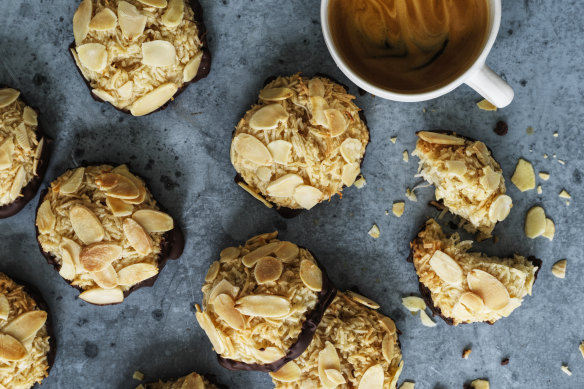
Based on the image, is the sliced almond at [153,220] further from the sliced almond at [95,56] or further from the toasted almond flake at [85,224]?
the sliced almond at [95,56]

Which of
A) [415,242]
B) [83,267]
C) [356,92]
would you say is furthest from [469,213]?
[83,267]

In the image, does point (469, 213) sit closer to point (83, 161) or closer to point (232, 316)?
point (232, 316)

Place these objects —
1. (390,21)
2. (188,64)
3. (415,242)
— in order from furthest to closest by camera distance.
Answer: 1. (415,242)
2. (188,64)
3. (390,21)

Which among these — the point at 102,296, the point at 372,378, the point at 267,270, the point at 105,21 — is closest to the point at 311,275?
the point at 267,270

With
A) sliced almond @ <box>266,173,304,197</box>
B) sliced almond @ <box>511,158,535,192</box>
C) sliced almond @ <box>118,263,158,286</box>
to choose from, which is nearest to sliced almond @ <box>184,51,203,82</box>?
sliced almond @ <box>266,173,304,197</box>

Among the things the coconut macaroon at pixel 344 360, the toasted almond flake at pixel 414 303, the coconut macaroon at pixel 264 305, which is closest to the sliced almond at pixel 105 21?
the coconut macaroon at pixel 264 305

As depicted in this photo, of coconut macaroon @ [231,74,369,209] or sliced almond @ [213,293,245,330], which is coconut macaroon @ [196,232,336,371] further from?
coconut macaroon @ [231,74,369,209]
